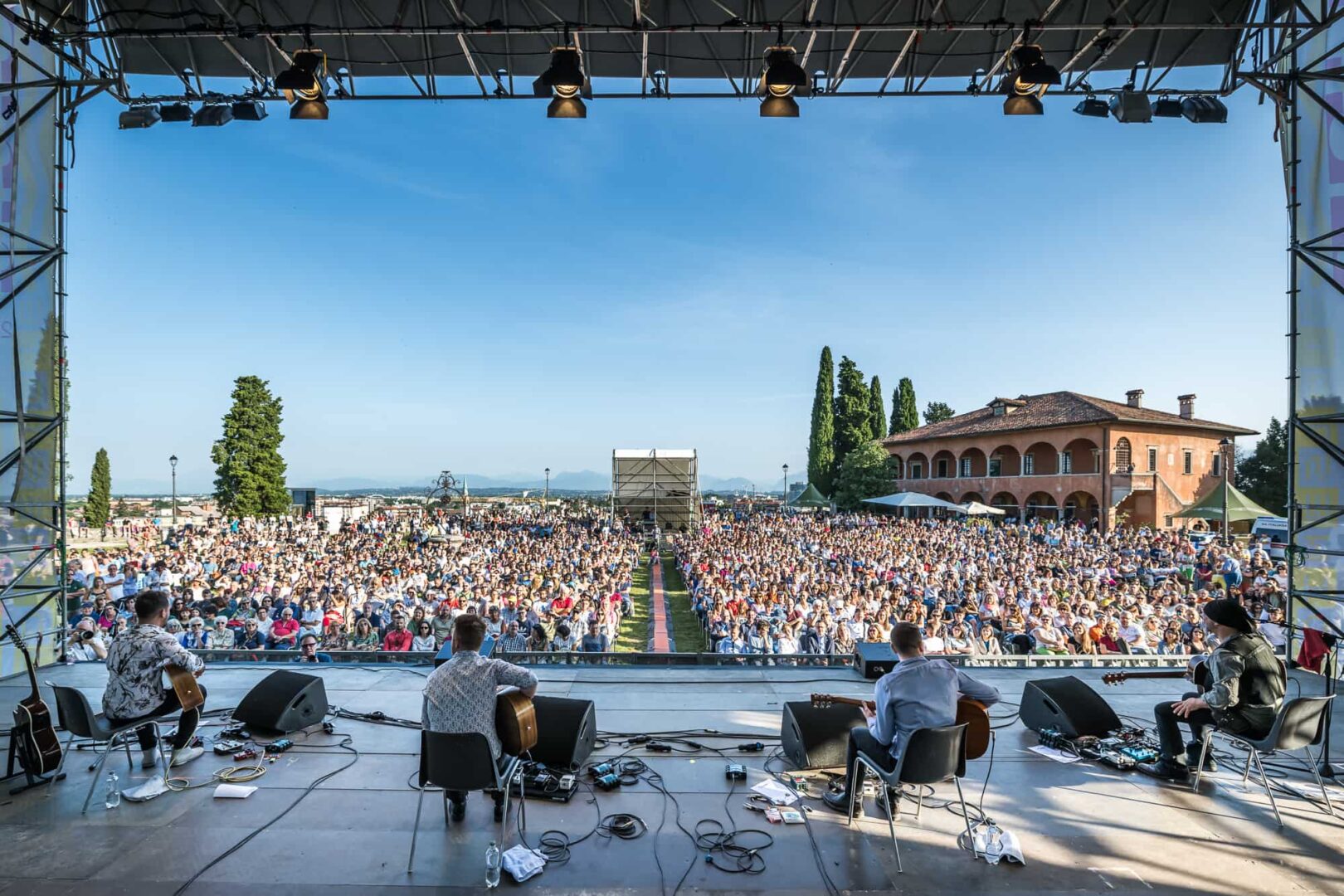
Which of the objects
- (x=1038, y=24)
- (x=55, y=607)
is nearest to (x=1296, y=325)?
(x=1038, y=24)

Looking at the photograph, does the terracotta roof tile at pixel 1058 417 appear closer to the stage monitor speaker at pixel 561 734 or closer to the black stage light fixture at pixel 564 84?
the black stage light fixture at pixel 564 84

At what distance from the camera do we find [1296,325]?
6.39 metres

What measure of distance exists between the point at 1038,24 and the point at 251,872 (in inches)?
315

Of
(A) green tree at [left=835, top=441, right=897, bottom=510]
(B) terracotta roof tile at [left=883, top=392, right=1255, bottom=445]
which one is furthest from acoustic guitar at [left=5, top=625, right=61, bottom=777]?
(A) green tree at [left=835, top=441, right=897, bottom=510]

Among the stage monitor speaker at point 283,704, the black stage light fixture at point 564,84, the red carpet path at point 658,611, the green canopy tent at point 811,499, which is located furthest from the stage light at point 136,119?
the green canopy tent at point 811,499

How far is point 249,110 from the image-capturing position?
6.79 metres

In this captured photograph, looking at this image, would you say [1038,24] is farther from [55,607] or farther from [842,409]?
[842,409]

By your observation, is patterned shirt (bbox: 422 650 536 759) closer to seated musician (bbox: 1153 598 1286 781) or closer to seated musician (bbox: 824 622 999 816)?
seated musician (bbox: 824 622 999 816)

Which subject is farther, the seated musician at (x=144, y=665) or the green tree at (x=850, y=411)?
the green tree at (x=850, y=411)

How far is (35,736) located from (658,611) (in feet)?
35.8

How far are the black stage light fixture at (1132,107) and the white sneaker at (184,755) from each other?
966 cm

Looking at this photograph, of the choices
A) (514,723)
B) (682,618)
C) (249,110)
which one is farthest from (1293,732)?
(682,618)

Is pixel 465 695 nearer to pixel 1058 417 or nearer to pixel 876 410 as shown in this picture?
pixel 1058 417

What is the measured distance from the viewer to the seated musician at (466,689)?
133 inches
